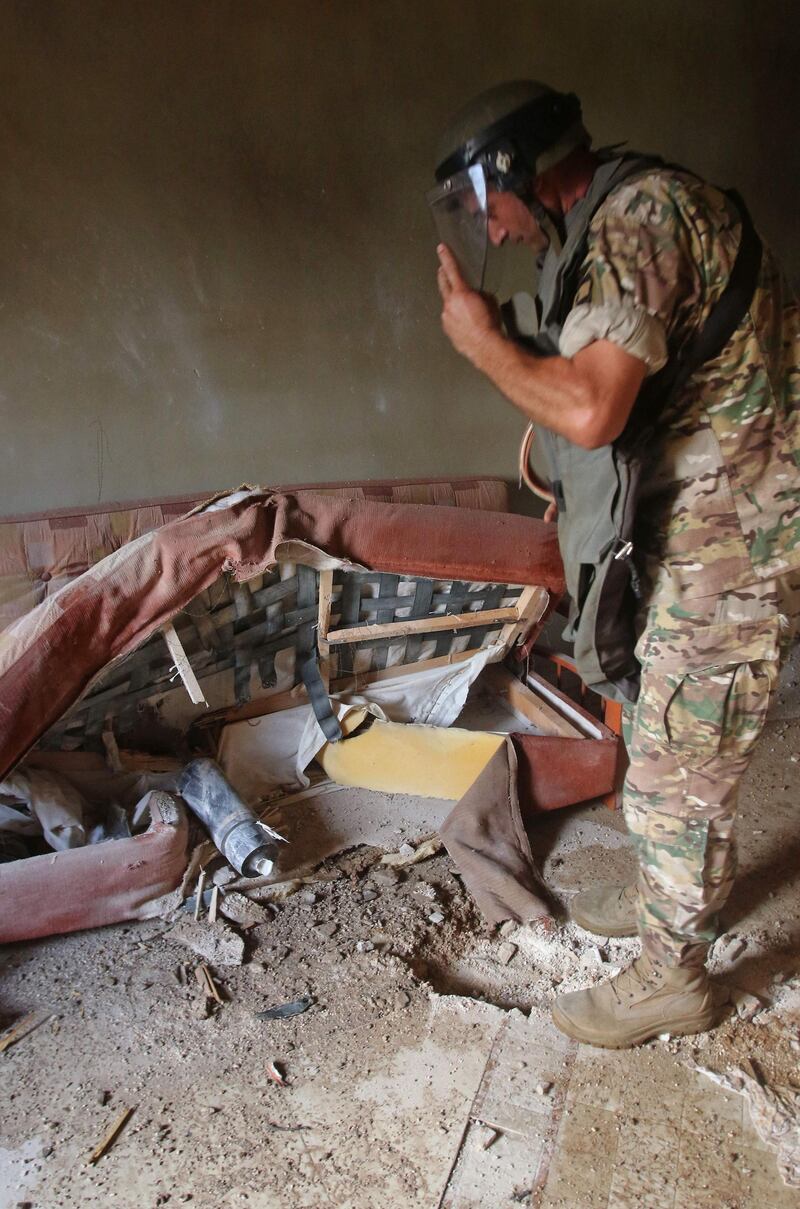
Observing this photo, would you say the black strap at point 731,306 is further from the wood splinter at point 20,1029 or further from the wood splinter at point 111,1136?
the wood splinter at point 20,1029

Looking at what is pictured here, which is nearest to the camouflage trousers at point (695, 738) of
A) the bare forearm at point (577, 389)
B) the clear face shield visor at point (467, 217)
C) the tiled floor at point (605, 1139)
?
the tiled floor at point (605, 1139)

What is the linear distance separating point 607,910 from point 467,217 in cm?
152

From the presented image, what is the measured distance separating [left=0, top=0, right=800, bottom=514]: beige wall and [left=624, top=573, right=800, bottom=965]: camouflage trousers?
2099mm

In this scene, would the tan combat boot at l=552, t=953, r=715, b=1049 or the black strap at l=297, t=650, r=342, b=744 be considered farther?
Answer: the black strap at l=297, t=650, r=342, b=744

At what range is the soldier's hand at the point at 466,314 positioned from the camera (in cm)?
121

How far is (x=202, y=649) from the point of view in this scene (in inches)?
77.5

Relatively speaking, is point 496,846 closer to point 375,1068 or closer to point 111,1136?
point 375,1068

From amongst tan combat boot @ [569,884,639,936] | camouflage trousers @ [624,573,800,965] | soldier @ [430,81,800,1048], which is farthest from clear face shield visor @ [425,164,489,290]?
tan combat boot @ [569,884,639,936]

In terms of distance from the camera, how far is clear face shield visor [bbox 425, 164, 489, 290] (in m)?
1.27

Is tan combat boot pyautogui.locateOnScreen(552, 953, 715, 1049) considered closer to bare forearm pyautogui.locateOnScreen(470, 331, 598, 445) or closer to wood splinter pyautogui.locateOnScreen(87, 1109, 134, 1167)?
wood splinter pyautogui.locateOnScreen(87, 1109, 134, 1167)

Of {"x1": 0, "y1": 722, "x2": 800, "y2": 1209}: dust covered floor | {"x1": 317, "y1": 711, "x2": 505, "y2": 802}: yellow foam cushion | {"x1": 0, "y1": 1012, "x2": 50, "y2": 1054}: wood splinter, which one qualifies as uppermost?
{"x1": 317, "y1": 711, "x2": 505, "y2": 802}: yellow foam cushion

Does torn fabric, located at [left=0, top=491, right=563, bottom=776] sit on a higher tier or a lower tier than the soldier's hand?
lower

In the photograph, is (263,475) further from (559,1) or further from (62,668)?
(559,1)

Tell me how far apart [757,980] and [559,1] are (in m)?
3.41
